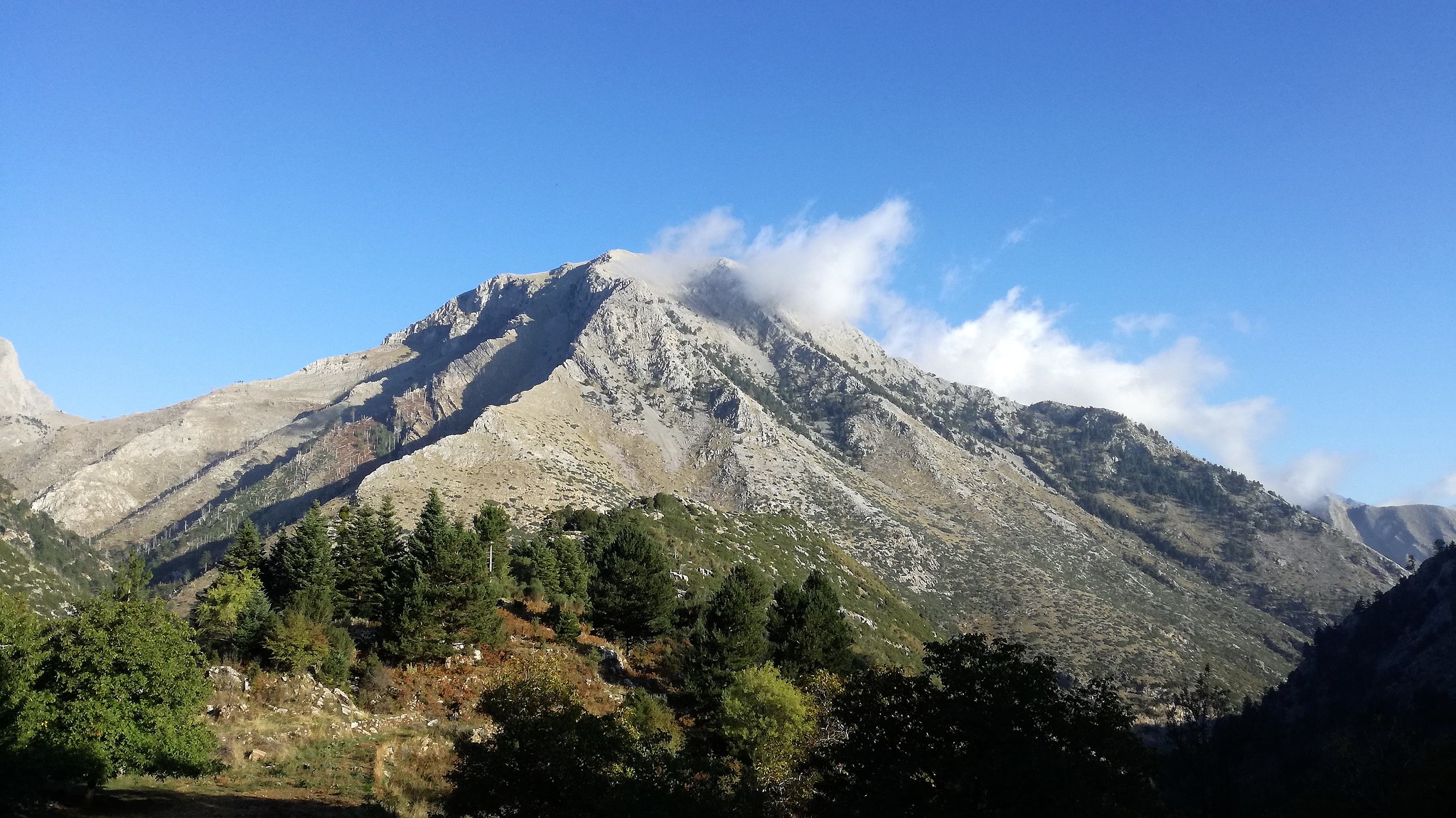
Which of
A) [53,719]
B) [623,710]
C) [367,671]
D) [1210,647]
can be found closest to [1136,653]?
[1210,647]

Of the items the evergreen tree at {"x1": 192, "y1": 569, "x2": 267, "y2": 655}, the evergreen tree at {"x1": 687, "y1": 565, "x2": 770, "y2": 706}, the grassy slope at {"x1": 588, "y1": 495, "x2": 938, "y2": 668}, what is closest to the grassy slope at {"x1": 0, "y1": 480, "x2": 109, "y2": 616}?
the grassy slope at {"x1": 588, "y1": 495, "x2": 938, "y2": 668}

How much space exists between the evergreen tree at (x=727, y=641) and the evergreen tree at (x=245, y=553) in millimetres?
33251

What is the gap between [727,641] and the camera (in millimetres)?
44062

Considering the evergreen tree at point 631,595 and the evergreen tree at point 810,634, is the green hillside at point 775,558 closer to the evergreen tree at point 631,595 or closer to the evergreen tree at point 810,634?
the evergreen tree at point 631,595

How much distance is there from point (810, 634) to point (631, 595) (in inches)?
544

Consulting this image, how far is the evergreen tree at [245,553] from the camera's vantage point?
171 ft

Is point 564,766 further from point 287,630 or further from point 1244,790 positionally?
point 1244,790

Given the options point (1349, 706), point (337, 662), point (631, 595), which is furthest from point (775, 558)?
point (1349, 706)

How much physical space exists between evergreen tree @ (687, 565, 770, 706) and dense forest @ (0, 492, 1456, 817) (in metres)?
0.18

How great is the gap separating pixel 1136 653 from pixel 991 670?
131 m

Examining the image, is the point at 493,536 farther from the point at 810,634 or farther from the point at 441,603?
the point at 810,634

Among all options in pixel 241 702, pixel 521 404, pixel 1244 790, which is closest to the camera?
pixel 241 702

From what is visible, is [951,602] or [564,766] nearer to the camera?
[564,766]

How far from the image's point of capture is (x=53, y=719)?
67.8ft
